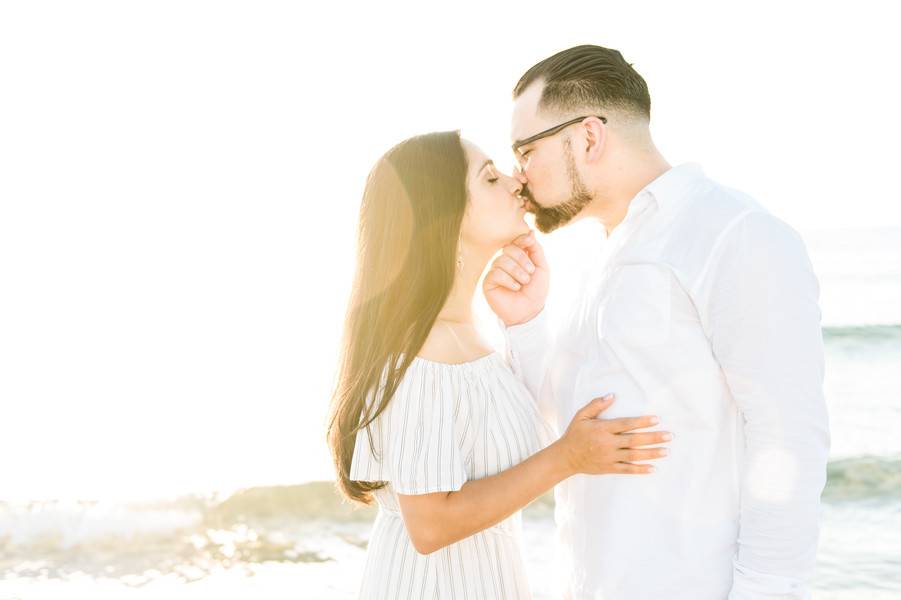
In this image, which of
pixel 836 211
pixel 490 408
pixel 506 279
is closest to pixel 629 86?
pixel 506 279

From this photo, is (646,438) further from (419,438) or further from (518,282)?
(518,282)

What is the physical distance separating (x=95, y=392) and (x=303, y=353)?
4.45 metres

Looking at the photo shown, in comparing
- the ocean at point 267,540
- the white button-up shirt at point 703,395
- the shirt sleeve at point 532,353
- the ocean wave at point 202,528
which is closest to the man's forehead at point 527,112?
the white button-up shirt at point 703,395

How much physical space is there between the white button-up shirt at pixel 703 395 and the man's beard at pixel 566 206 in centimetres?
35

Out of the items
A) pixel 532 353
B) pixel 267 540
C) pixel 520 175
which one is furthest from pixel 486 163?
pixel 267 540

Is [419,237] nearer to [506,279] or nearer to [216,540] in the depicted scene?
[506,279]

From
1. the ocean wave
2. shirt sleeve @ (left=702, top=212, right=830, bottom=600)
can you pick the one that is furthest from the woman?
the ocean wave

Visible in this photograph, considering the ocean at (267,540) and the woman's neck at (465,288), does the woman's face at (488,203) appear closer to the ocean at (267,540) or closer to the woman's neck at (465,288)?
the woman's neck at (465,288)

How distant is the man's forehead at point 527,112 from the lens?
10.6ft

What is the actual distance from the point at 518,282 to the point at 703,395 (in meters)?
1.21

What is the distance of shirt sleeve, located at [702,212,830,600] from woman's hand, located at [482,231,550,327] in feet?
3.95

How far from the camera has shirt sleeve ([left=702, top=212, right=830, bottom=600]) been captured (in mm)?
2338

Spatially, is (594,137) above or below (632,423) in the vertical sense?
above

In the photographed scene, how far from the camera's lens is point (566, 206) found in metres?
3.21
